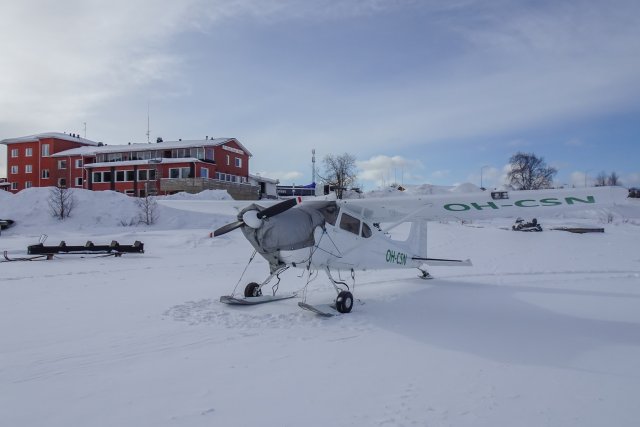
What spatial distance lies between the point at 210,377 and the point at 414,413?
210 centimetres

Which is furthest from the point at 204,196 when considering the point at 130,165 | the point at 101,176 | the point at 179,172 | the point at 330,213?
the point at 330,213

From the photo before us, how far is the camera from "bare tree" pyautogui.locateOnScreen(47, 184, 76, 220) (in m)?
25.7

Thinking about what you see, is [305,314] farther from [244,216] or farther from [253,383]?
[253,383]

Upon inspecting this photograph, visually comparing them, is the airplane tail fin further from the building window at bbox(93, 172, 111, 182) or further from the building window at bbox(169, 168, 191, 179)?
the building window at bbox(93, 172, 111, 182)

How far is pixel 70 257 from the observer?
15.0 meters

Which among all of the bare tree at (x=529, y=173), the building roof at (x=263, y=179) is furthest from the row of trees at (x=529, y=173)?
the building roof at (x=263, y=179)

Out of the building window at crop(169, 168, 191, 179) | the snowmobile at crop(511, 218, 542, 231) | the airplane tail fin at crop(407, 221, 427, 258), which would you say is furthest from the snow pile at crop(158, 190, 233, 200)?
the airplane tail fin at crop(407, 221, 427, 258)

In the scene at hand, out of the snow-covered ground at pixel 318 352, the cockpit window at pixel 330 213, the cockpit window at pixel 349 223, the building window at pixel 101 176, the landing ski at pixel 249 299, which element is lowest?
the snow-covered ground at pixel 318 352

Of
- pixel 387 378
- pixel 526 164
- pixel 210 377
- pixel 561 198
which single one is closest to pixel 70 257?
pixel 210 377

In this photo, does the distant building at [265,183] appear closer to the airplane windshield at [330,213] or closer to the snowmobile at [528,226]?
the snowmobile at [528,226]

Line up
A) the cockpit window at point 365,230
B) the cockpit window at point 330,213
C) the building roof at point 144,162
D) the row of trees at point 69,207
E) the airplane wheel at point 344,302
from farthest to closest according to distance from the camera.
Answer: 1. the building roof at point 144,162
2. the row of trees at point 69,207
3. the cockpit window at point 365,230
4. the cockpit window at point 330,213
5. the airplane wheel at point 344,302

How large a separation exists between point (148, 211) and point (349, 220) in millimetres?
22185

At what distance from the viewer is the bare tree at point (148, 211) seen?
2673 cm

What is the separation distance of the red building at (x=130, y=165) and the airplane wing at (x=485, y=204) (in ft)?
108
